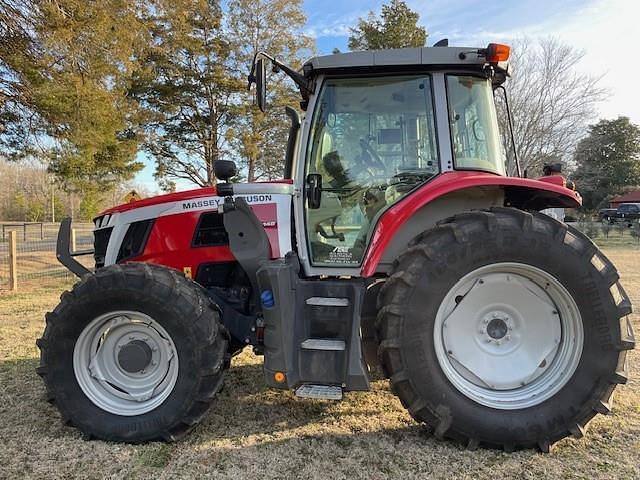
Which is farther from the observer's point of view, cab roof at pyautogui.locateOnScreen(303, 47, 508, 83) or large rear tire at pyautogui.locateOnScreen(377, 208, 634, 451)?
cab roof at pyautogui.locateOnScreen(303, 47, 508, 83)

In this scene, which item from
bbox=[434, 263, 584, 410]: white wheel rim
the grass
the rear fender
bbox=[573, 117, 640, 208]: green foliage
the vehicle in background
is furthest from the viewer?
bbox=[573, 117, 640, 208]: green foliage

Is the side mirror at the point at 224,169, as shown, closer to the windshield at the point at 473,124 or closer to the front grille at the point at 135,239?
the front grille at the point at 135,239

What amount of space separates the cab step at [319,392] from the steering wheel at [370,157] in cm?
146

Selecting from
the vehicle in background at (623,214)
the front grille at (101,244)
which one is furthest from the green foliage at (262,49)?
the vehicle in background at (623,214)

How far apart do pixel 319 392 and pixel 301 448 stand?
36 cm

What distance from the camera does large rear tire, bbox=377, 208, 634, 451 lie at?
283 cm

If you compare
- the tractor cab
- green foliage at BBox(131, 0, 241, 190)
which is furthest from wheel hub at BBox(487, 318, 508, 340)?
green foliage at BBox(131, 0, 241, 190)

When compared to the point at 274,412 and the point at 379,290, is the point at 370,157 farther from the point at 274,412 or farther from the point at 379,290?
the point at 274,412

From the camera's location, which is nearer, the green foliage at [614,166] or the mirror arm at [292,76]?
the mirror arm at [292,76]

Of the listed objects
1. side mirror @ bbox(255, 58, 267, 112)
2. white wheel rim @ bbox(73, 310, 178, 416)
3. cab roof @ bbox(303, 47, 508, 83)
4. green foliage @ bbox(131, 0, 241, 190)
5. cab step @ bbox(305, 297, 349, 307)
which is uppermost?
green foliage @ bbox(131, 0, 241, 190)

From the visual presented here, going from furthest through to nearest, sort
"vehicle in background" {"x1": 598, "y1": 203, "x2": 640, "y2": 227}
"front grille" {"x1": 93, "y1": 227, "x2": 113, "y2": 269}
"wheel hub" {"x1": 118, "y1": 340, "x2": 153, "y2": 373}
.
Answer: "vehicle in background" {"x1": 598, "y1": 203, "x2": 640, "y2": 227}
"front grille" {"x1": 93, "y1": 227, "x2": 113, "y2": 269}
"wheel hub" {"x1": 118, "y1": 340, "x2": 153, "y2": 373}

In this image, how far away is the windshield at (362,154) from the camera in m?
3.26

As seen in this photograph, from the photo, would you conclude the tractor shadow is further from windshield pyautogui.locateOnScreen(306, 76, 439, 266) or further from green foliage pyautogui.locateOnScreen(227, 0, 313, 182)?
green foliage pyautogui.locateOnScreen(227, 0, 313, 182)

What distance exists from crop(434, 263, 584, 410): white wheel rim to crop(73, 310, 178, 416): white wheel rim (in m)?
1.77
